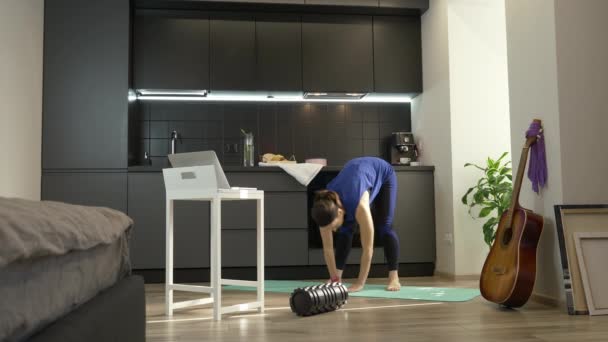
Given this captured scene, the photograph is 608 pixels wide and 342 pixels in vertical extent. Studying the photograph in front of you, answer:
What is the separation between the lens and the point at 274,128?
5.73 metres

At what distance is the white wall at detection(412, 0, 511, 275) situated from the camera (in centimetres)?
486

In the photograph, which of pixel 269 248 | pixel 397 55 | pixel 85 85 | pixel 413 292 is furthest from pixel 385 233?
pixel 85 85

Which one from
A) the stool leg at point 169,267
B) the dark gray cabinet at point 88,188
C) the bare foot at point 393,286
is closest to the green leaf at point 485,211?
the bare foot at point 393,286

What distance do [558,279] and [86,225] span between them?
2.80 metres

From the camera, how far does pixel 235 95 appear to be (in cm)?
561

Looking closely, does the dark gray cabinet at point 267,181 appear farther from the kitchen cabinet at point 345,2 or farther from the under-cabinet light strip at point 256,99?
the kitchen cabinet at point 345,2

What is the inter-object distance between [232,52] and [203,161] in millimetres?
2492

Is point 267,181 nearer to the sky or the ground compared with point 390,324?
nearer to the sky

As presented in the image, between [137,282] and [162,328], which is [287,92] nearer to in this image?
[162,328]

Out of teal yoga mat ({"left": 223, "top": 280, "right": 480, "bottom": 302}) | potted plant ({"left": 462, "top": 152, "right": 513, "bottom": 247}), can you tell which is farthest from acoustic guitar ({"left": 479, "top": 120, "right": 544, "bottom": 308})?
potted plant ({"left": 462, "top": 152, "right": 513, "bottom": 247})

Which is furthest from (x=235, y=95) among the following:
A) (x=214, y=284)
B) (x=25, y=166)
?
(x=214, y=284)

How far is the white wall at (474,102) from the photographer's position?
15.9 ft

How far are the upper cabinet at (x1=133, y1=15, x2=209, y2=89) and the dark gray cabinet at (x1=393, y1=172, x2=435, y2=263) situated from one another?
2.00 meters

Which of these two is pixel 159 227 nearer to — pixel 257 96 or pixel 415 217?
pixel 257 96
